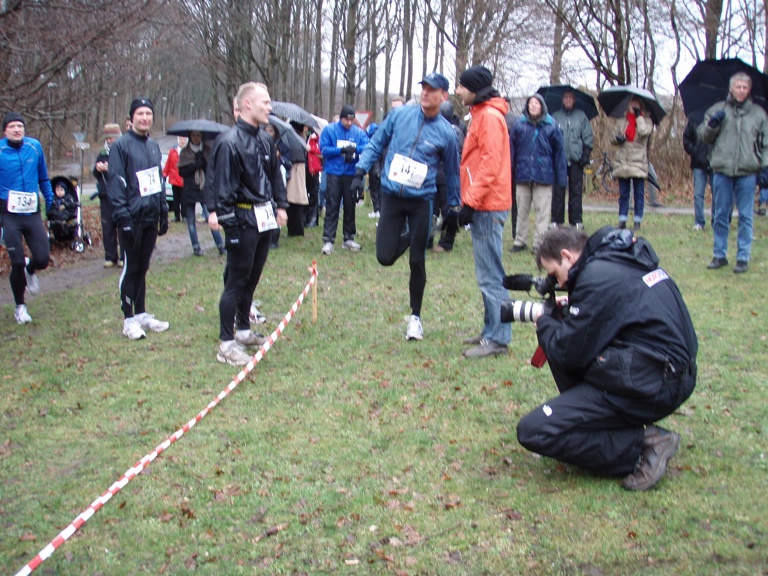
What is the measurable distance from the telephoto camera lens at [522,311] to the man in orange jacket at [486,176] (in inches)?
62.5

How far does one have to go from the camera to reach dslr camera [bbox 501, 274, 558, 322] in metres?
4.93

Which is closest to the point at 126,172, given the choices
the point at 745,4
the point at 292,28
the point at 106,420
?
the point at 106,420

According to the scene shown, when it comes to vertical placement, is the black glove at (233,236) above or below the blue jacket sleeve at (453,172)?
below

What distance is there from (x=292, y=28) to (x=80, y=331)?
28974 millimetres

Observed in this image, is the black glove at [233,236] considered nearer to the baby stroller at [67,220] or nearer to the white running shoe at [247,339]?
the white running shoe at [247,339]

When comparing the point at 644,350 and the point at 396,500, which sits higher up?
the point at 644,350

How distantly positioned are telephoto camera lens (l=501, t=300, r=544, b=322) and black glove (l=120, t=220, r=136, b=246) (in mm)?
4142

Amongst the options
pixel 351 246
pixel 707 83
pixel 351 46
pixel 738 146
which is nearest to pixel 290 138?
pixel 351 246

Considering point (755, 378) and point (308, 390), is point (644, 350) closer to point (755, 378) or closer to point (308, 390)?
point (755, 378)

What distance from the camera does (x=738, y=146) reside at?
973cm

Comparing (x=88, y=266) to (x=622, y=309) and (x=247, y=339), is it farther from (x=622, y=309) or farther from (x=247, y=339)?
(x=622, y=309)

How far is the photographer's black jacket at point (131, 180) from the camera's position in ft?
25.7

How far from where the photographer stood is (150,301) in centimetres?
1009

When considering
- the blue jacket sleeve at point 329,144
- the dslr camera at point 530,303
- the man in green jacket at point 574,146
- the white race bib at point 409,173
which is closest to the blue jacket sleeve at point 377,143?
the white race bib at point 409,173
